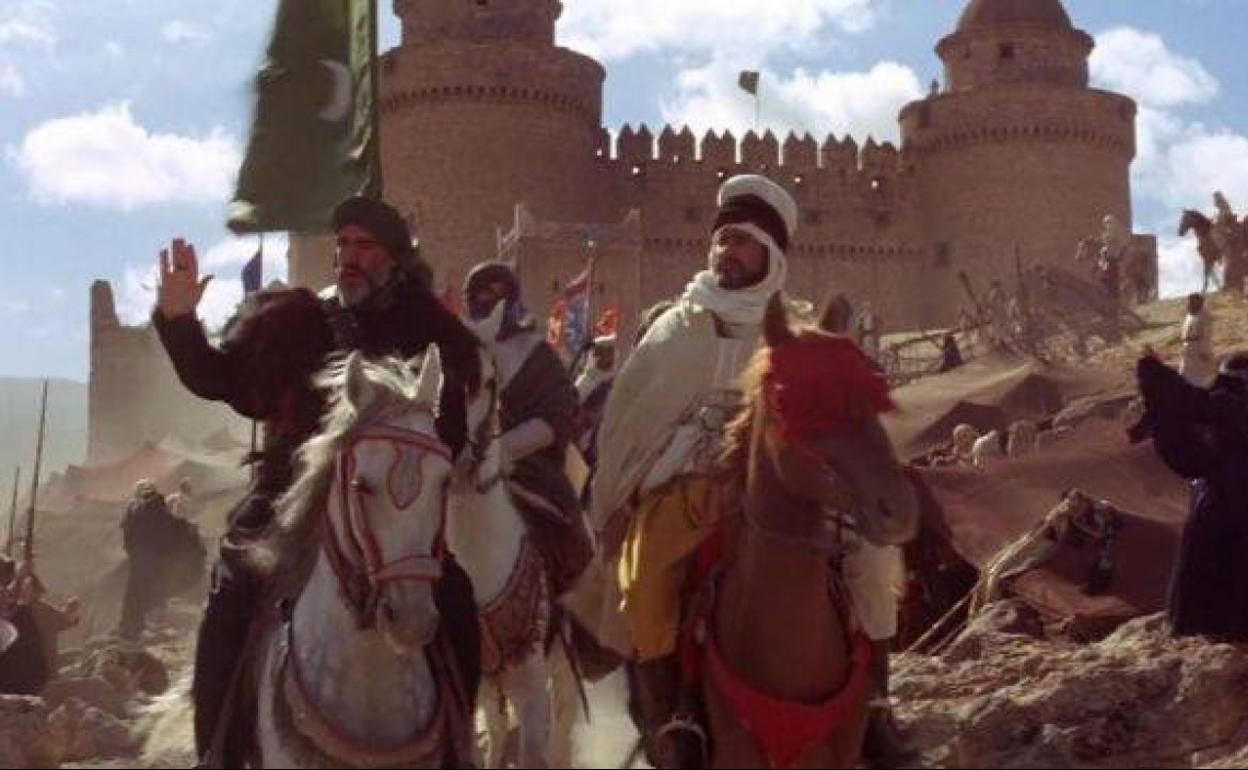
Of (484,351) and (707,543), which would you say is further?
(484,351)

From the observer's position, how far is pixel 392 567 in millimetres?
4457

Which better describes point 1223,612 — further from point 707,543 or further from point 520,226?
point 520,226

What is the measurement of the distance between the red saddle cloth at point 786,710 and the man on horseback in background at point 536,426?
6.78 feet

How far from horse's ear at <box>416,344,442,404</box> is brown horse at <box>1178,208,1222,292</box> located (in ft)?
84.4

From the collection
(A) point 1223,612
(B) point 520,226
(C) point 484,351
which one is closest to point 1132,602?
(A) point 1223,612

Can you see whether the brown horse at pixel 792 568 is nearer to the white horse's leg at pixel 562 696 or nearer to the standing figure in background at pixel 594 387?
the white horse's leg at pixel 562 696

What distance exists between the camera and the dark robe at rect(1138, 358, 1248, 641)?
8.41 meters

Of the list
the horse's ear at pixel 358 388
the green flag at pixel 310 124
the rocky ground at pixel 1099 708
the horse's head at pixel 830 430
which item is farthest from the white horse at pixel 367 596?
the green flag at pixel 310 124

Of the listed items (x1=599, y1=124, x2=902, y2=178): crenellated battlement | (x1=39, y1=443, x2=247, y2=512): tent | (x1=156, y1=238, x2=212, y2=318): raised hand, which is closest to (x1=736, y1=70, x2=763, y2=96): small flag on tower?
(x1=599, y1=124, x2=902, y2=178): crenellated battlement

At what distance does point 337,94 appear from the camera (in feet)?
28.2

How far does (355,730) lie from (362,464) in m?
0.67

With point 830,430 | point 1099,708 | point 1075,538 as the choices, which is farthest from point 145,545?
point 830,430

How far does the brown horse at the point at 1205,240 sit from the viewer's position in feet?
95.5

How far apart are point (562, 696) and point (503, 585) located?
3.06ft
